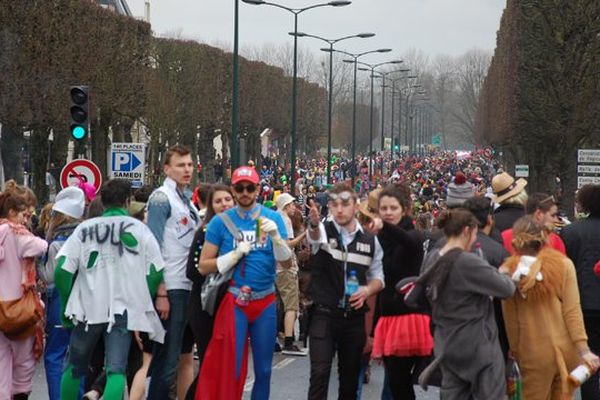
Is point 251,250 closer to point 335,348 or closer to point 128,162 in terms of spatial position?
point 335,348

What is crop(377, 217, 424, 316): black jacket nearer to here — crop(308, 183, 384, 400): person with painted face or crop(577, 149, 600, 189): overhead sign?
crop(308, 183, 384, 400): person with painted face

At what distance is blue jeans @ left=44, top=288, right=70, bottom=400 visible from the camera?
993 centimetres

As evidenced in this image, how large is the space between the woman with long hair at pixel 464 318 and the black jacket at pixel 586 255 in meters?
2.09

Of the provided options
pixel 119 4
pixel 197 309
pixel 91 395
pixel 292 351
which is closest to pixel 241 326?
pixel 197 309

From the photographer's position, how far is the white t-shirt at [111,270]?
8742 mm

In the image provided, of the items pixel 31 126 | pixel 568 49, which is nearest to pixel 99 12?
pixel 31 126

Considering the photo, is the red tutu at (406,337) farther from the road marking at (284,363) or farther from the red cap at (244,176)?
the road marking at (284,363)

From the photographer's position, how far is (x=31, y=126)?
34.8 metres

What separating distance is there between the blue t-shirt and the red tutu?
827mm

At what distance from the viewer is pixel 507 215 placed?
35.2 feet

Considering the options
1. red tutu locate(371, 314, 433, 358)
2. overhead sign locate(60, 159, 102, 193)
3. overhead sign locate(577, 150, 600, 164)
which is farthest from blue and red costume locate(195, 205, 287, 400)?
overhead sign locate(577, 150, 600, 164)

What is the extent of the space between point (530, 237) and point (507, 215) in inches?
98.6

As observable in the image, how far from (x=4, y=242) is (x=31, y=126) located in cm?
2601

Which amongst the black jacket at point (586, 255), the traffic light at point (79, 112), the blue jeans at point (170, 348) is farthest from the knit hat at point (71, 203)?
the traffic light at point (79, 112)
